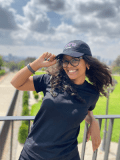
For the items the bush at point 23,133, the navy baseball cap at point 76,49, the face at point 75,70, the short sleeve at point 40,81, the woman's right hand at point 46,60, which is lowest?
the bush at point 23,133

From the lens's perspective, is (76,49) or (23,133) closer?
(76,49)

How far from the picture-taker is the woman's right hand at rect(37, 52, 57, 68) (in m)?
1.38

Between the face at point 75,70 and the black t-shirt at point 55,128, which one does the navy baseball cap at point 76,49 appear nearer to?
the face at point 75,70

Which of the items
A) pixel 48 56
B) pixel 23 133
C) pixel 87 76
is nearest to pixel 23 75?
pixel 48 56

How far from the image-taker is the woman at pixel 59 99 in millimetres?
1307

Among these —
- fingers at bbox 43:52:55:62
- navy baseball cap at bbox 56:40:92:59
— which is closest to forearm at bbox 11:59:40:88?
fingers at bbox 43:52:55:62

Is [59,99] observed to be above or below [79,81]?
below

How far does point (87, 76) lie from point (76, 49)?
17.3 inches

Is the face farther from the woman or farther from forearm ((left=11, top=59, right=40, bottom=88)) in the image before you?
forearm ((left=11, top=59, right=40, bottom=88))

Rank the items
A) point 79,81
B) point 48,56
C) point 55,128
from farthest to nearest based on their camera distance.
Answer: point 79,81 → point 48,56 → point 55,128

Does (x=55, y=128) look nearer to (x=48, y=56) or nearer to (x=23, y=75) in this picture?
(x=23, y=75)

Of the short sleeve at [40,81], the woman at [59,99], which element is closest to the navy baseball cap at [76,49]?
the woman at [59,99]

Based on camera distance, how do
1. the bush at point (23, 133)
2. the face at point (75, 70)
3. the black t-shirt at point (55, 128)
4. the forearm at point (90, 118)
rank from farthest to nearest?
the bush at point (23, 133) → the forearm at point (90, 118) → the face at point (75, 70) → the black t-shirt at point (55, 128)

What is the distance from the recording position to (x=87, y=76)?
1.74 m
